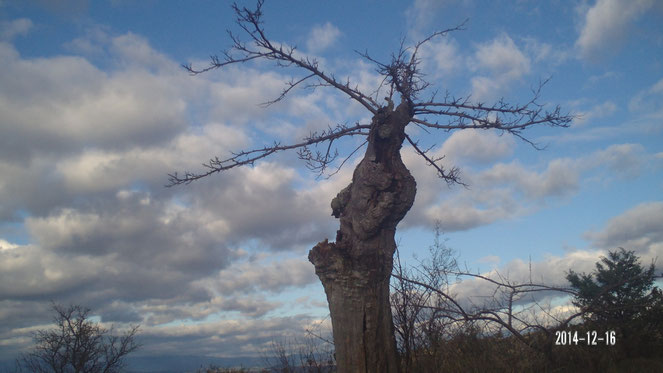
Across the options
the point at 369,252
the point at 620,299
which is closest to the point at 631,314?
the point at 620,299

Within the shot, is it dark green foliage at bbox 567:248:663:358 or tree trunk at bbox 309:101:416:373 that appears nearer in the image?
tree trunk at bbox 309:101:416:373

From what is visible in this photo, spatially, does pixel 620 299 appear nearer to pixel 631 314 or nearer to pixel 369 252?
pixel 631 314

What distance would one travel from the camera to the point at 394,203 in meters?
4.63

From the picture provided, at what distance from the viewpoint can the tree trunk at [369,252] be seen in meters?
4.15

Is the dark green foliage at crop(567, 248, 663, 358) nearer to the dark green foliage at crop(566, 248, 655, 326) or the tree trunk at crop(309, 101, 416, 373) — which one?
the dark green foliage at crop(566, 248, 655, 326)

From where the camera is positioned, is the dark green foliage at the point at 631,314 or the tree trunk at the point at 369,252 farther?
the dark green foliage at the point at 631,314

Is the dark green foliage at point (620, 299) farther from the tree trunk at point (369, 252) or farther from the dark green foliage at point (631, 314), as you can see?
the tree trunk at point (369, 252)

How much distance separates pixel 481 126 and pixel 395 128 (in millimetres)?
1319

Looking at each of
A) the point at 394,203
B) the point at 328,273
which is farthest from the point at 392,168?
the point at 328,273

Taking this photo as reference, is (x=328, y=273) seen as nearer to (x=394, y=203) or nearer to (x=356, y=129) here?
(x=394, y=203)

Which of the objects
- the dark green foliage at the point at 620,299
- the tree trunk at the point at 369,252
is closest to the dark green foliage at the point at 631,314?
the dark green foliage at the point at 620,299

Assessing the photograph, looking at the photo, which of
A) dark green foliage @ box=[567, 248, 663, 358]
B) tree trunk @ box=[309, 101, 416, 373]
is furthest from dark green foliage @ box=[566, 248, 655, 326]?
tree trunk @ box=[309, 101, 416, 373]

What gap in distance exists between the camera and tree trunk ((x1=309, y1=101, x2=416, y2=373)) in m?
4.15

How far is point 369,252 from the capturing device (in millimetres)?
4461
